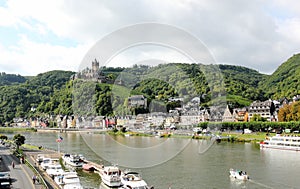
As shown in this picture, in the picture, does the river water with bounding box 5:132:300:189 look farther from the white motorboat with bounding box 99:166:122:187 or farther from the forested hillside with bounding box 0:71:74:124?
the forested hillside with bounding box 0:71:74:124

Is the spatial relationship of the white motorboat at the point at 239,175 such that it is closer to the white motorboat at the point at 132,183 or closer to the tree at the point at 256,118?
the white motorboat at the point at 132,183

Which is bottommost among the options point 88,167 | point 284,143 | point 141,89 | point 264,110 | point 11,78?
point 88,167

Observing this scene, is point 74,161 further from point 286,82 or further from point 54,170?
point 286,82

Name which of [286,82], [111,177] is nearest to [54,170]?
[111,177]

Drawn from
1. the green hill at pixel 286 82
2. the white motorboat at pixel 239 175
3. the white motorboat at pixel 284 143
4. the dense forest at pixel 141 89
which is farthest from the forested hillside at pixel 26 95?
the white motorboat at pixel 239 175

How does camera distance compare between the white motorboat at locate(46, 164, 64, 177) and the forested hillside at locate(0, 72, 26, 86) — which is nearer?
the white motorboat at locate(46, 164, 64, 177)

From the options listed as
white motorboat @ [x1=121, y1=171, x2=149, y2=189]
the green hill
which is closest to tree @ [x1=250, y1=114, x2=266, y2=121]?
the green hill
